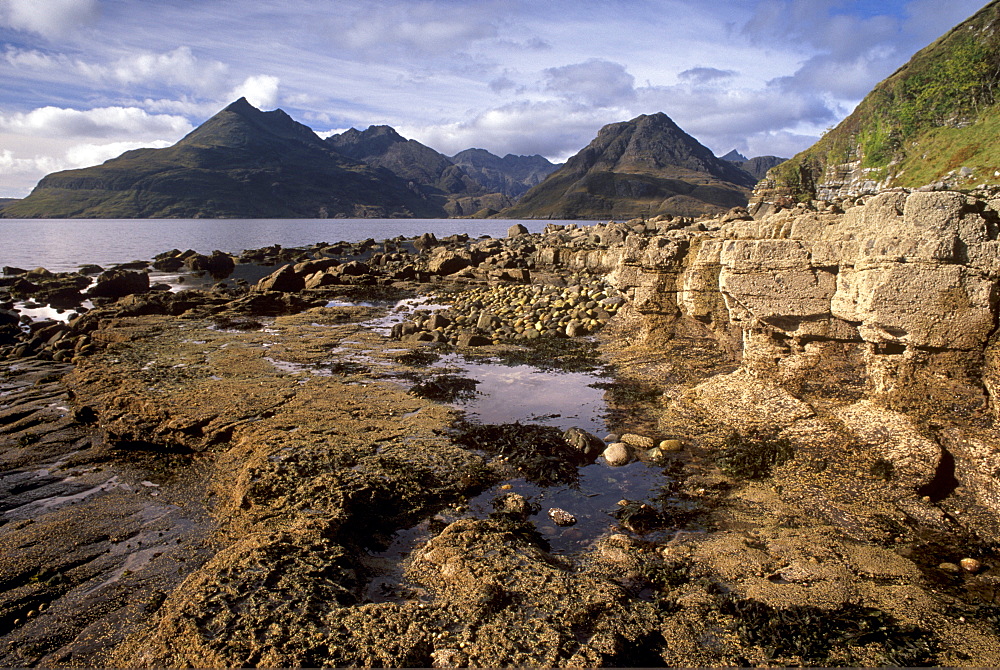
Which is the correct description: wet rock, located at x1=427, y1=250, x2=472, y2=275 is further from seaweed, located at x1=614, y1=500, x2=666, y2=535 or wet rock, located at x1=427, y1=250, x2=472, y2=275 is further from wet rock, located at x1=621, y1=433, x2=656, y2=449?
seaweed, located at x1=614, y1=500, x2=666, y2=535

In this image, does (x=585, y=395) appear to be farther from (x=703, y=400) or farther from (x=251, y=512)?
(x=251, y=512)

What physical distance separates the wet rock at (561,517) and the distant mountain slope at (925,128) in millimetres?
68657

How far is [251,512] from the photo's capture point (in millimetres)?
6742

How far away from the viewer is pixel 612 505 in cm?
716

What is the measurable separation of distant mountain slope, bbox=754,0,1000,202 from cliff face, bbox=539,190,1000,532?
6314 centimetres

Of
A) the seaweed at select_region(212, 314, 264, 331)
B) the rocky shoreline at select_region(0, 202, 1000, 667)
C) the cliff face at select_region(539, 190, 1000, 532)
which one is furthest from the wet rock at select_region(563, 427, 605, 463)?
the seaweed at select_region(212, 314, 264, 331)

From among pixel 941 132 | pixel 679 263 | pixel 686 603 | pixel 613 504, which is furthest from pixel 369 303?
pixel 941 132

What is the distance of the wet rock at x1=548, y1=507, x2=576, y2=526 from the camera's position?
6707 mm

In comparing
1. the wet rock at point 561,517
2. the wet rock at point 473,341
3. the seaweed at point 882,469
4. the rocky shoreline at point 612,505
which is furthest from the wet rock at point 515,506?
the wet rock at point 473,341

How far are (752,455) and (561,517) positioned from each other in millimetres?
3474

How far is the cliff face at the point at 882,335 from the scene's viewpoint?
22.6 feet

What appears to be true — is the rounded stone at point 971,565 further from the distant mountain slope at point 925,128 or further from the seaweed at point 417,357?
the distant mountain slope at point 925,128

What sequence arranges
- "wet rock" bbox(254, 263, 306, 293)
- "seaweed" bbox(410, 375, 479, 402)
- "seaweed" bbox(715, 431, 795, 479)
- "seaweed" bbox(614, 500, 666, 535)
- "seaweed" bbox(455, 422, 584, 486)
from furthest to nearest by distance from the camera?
"wet rock" bbox(254, 263, 306, 293) → "seaweed" bbox(410, 375, 479, 402) → "seaweed" bbox(455, 422, 584, 486) → "seaweed" bbox(715, 431, 795, 479) → "seaweed" bbox(614, 500, 666, 535)

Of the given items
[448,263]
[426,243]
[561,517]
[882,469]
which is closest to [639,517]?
[561,517]
